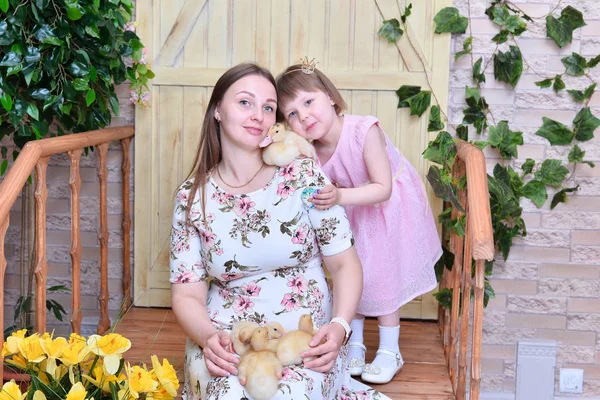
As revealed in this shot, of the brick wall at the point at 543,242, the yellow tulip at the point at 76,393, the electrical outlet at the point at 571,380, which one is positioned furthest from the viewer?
the electrical outlet at the point at 571,380

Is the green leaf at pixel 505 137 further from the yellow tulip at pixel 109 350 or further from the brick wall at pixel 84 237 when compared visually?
the yellow tulip at pixel 109 350

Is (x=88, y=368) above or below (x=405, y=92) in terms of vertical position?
below

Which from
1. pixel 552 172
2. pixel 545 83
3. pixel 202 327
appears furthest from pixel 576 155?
pixel 202 327

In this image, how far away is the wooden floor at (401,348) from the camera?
2621 millimetres

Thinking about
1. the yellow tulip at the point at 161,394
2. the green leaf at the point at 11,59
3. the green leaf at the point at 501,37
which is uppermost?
the green leaf at the point at 501,37

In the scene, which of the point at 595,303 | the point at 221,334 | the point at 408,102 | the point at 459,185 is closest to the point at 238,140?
the point at 221,334

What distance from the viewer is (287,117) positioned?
251cm

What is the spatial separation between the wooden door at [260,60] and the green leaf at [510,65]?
0.71 feet

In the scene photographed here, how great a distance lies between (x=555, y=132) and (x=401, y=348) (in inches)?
43.7

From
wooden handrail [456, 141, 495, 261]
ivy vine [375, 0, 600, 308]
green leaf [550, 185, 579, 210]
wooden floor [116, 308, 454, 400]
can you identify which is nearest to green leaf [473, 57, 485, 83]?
ivy vine [375, 0, 600, 308]

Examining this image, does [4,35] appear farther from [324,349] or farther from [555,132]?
[555,132]

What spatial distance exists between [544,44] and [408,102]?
612 millimetres

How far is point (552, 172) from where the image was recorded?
10.4 feet

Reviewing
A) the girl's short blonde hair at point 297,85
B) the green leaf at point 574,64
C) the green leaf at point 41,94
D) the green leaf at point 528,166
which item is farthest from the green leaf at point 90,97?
the green leaf at point 574,64
